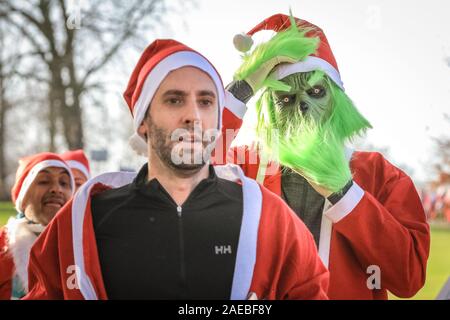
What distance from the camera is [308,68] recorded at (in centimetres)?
→ 184

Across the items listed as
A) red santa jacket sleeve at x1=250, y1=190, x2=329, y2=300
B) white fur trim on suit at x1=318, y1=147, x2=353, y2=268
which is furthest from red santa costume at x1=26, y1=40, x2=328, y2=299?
white fur trim on suit at x1=318, y1=147, x2=353, y2=268

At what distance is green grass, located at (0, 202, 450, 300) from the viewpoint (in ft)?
23.1

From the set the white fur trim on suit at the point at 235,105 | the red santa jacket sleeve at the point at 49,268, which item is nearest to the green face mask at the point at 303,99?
the white fur trim on suit at the point at 235,105

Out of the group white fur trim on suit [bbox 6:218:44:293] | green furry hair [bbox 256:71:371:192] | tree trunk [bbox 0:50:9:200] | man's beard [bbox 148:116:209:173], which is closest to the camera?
man's beard [bbox 148:116:209:173]

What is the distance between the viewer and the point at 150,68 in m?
1.51

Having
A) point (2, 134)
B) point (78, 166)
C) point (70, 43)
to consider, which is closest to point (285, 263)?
point (78, 166)

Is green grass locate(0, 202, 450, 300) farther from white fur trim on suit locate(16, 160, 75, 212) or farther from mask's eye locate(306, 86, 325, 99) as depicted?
mask's eye locate(306, 86, 325, 99)

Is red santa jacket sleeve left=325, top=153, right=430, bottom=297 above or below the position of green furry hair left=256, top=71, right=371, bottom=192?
below

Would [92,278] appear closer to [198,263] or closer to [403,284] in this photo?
[198,263]

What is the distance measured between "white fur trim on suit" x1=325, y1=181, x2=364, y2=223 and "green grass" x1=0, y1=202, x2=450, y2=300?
326 cm

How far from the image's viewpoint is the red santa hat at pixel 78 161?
325 cm

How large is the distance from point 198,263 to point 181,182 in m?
0.18

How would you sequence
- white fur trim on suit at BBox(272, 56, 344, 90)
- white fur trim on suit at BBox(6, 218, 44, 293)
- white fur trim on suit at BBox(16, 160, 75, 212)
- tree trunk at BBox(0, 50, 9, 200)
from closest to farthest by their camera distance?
white fur trim on suit at BBox(272, 56, 344, 90), white fur trim on suit at BBox(6, 218, 44, 293), white fur trim on suit at BBox(16, 160, 75, 212), tree trunk at BBox(0, 50, 9, 200)
